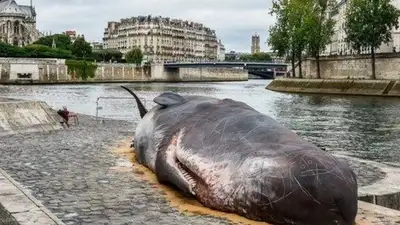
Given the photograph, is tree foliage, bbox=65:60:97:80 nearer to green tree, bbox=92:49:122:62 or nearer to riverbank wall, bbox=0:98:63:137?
green tree, bbox=92:49:122:62

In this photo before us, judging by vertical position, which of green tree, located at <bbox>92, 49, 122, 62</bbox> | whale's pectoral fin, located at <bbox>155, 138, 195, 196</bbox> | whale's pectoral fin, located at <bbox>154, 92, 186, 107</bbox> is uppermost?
green tree, located at <bbox>92, 49, 122, 62</bbox>

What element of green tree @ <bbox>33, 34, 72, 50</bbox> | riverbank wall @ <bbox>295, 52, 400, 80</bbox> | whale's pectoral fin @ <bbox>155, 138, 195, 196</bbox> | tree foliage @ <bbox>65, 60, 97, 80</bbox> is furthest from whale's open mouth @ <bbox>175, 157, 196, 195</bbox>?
Result: green tree @ <bbox>33, 34, 72, 50</bbox>

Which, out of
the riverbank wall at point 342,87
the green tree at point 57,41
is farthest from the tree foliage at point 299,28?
the green tree at point 57,41

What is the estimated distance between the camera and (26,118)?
71.2 feet

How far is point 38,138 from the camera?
19.0 metres

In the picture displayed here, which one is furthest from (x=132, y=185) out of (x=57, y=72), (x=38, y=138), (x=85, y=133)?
(x=57, y=72)

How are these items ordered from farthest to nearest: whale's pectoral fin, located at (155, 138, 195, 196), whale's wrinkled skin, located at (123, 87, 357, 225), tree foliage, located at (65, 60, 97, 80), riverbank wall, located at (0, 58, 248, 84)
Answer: tree foliage, located at (65, 60, 97, 80)
riverbank wall, located at (0, 58, 248, 84)
whale's pectoral fin, located at (155, 138, 195, 196)
whale's wrinkled skin, located at (123, 87, 357, 225)

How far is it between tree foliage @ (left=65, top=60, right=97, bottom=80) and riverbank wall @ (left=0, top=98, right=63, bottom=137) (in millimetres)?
105485

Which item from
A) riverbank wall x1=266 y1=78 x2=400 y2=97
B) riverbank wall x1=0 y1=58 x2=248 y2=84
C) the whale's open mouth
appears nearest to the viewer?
the whale's open mouth

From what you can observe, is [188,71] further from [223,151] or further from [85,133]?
[223,151]

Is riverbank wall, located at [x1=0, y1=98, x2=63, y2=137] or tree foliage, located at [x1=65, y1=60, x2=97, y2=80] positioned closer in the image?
riverbank wall, located at [x1=0, y1=98, x2=63, y2=137]

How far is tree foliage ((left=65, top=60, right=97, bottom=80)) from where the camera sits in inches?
5010

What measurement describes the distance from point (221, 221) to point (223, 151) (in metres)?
1.15

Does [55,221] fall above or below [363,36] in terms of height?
below
